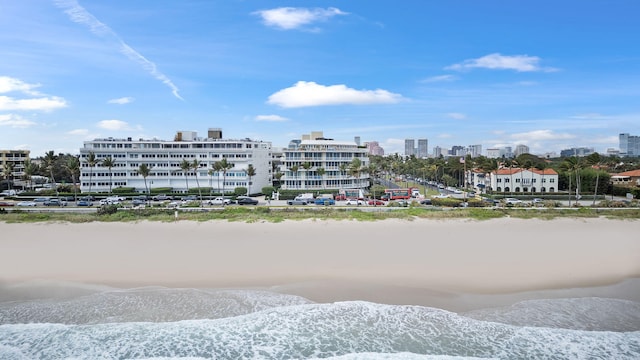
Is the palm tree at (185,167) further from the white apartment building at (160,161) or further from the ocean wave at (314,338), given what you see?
the ocean wave at (314,338)

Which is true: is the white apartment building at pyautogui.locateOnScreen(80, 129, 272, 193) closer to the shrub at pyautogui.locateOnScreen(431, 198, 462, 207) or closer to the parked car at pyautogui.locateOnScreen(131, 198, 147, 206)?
the parked car at pyautogui.locateOnScreen(131, 198, 147, 206)

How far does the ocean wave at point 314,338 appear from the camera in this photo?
13617 mm

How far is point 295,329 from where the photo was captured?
49.8 ft

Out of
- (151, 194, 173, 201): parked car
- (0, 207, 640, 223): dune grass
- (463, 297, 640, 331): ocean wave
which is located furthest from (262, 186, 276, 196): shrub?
(463, 297, 640, 331): ocean wave

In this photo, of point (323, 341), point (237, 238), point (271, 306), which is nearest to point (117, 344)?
point (271, 306)

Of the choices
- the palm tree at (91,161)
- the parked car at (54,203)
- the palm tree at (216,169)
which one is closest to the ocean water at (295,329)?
the parked car at (54,203)

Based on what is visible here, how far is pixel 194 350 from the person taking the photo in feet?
45.4

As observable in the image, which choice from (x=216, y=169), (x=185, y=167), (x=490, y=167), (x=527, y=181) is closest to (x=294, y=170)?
(x=216, y=169)

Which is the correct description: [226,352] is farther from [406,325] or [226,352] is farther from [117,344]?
[406,325]

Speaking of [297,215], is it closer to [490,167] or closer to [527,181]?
[490,167]

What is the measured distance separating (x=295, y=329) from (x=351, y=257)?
8.30 metres

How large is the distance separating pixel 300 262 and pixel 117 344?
10155 mm

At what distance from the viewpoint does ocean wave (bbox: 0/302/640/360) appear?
13.6 meters

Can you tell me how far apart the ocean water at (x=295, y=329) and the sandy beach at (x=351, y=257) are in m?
1.32
